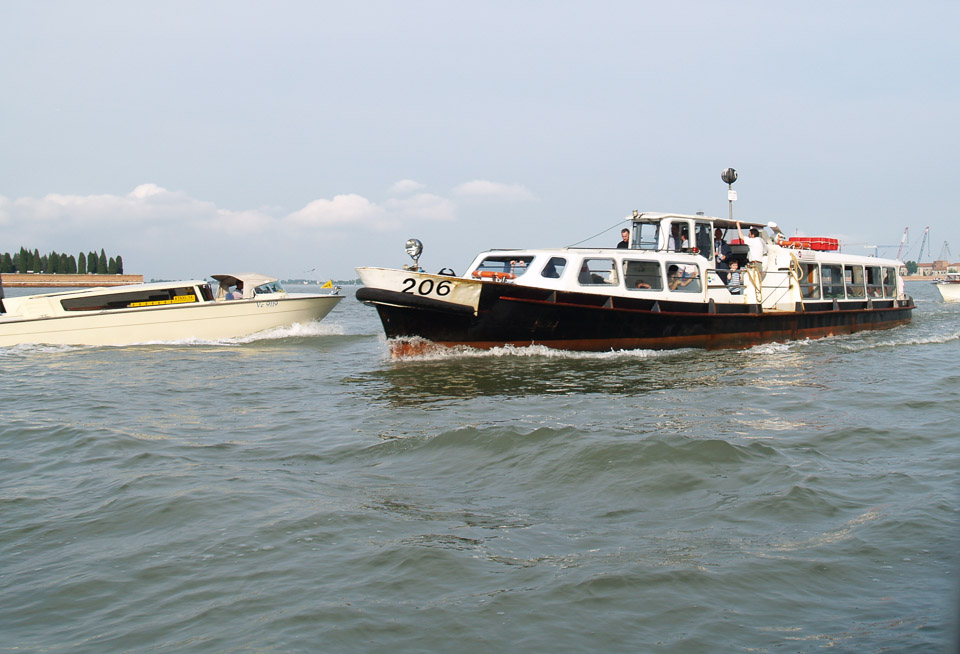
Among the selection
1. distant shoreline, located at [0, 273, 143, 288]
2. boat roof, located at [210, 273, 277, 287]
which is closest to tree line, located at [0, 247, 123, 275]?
distant shoreline, located at [0, 273, 143, 288]

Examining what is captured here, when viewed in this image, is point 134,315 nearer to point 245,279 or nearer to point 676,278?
point 245,279

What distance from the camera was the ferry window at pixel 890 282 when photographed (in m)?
23.7

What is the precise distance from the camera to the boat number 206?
1475cm

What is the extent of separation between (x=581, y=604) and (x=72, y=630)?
2800 mm

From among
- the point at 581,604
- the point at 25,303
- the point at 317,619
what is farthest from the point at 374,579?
the point at 25,303

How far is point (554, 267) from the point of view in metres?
16.1

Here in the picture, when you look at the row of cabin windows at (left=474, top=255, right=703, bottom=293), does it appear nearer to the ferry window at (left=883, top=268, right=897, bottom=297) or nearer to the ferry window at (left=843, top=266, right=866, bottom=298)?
the ferry window at (left=843, top=266, right=866, bottom=298)

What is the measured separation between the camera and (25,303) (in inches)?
819

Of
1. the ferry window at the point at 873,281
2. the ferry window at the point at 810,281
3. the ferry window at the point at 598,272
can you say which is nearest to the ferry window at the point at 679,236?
the ferry window at the point at 598,272

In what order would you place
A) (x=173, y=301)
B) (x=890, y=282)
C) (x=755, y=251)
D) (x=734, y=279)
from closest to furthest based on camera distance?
(x=755, y=251), (x=734, y=279), (x=173, y=301), (x=890, y=282)

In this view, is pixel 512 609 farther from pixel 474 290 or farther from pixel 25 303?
pixel 25 303

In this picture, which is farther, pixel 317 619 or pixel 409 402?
pixel 409 402

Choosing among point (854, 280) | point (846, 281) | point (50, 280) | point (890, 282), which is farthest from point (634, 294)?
point (50, 280)

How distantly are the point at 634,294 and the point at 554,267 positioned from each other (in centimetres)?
179
